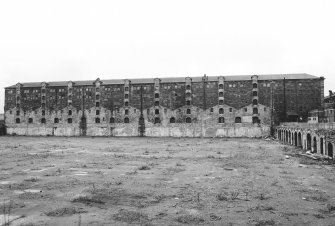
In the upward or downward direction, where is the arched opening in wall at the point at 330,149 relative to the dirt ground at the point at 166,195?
upward

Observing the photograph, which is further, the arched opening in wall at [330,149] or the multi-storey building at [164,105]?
the multi-storey building at [164,105]

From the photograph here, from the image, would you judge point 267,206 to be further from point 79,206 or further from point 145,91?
point 145,91

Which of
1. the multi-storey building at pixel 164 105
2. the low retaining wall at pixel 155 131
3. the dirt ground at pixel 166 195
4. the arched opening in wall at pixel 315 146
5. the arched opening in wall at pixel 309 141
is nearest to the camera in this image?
the dirt ground at pixel 166 195

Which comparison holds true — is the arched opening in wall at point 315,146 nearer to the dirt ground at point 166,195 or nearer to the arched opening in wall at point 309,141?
the arched opening in wall at point 309,141

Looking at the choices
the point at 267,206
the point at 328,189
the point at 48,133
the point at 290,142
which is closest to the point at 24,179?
the point at 267,206

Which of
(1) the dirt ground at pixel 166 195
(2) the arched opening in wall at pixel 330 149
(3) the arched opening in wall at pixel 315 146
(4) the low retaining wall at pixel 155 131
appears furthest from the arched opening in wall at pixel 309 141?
(4) the low retaining wall at pixel 155 131

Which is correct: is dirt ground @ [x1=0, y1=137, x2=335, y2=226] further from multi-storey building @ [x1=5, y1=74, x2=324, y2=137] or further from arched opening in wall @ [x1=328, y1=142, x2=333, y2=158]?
multi-storey building @ [x1=5, y1=74, x2=324, y2=137]

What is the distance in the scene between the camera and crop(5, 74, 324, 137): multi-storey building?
49906mm

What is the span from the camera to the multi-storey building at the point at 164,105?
164 feet

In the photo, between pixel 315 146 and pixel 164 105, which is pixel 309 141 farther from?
pixel 164 105

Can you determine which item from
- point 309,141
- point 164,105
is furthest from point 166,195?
point 164,105

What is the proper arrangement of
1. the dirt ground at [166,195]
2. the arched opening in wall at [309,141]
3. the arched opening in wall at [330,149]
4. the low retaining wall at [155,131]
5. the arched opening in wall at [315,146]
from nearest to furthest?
the dirt ground at [166,195] → the arched opening in wall at [330,149] → the arched opening in wall at [315,146] → the arched opening in wall at [309,141] → the low retaining wall at [155,131]

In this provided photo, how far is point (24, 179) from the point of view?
13.8 meters

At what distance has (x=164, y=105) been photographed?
175ft
